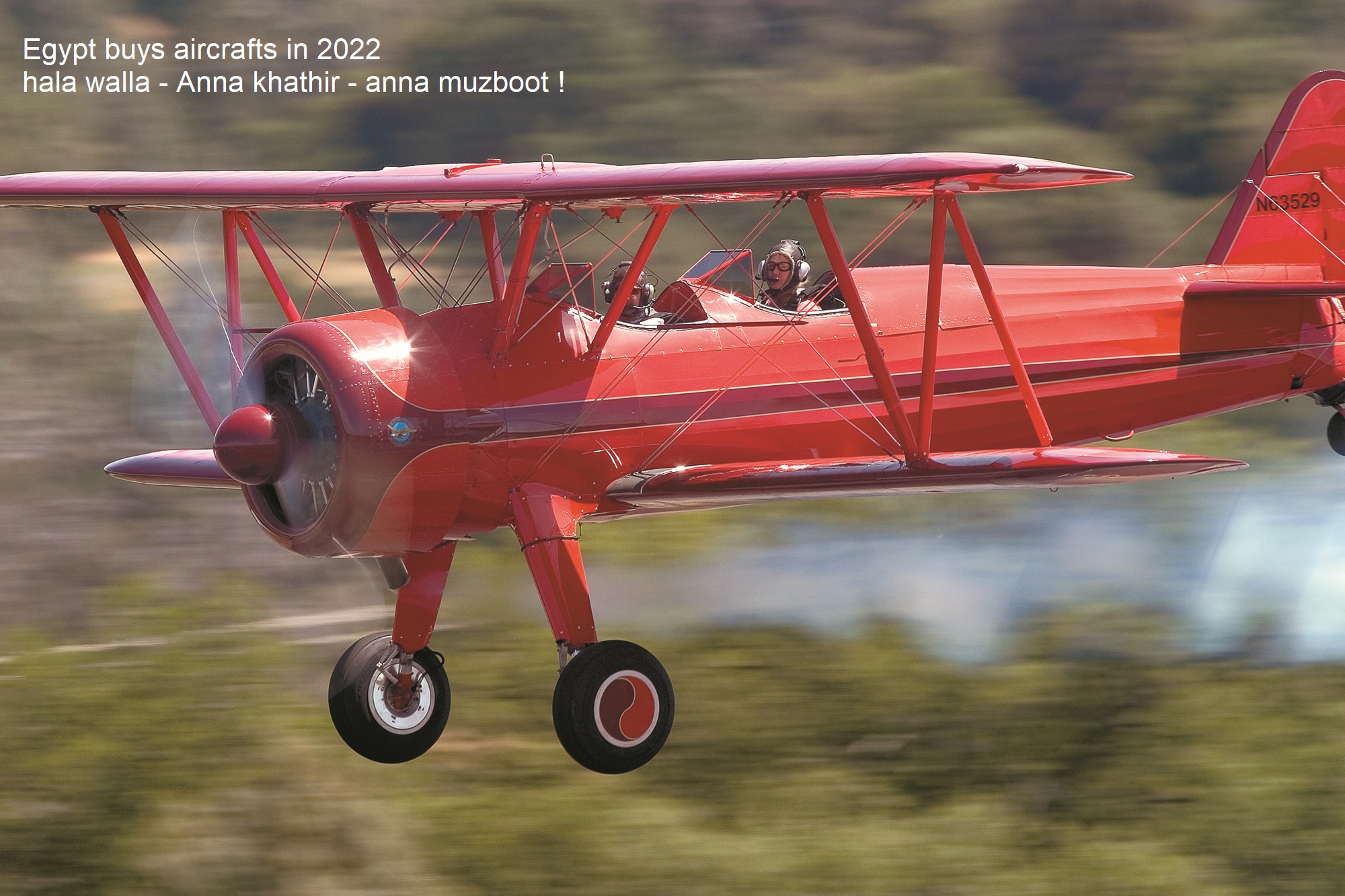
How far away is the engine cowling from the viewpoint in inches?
340

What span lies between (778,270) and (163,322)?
12.2 ft

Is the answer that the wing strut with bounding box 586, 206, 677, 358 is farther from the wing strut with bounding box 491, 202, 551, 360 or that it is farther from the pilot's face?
the pilot's face

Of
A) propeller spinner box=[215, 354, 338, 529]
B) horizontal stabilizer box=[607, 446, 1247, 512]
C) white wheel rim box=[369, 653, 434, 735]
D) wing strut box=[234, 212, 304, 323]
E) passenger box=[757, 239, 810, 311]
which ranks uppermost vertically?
wing strut box=[234, 212, 304, 323]

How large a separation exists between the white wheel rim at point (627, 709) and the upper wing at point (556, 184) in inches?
97.8

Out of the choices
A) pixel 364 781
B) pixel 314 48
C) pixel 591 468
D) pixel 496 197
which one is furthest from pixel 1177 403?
pixel 314 48

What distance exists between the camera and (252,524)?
29.8m

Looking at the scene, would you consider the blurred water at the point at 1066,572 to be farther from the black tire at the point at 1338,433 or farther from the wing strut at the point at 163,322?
the wing strut at the point at 163,322

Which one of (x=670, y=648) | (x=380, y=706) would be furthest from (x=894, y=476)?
(x=670, y=648)

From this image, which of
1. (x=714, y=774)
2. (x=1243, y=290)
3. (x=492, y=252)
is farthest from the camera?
(x=714, y=774)

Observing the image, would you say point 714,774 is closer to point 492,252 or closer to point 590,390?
point 492,252

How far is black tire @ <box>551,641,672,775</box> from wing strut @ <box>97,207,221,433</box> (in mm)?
3037

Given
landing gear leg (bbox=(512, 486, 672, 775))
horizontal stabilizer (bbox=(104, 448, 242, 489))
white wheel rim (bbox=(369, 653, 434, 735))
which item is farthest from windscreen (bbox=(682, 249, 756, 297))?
horizontal stabilizer (bbox=(104, 448, 242, 489))

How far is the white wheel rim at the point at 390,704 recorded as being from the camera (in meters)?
9.64

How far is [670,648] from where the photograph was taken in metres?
29.7
